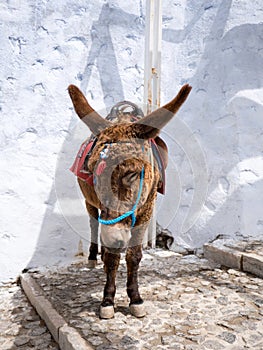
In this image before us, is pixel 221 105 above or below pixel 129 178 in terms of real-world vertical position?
above

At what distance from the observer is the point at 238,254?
407 centimetres

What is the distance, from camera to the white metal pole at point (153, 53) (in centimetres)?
449

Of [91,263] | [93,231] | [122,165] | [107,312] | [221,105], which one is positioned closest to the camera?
[122,165]

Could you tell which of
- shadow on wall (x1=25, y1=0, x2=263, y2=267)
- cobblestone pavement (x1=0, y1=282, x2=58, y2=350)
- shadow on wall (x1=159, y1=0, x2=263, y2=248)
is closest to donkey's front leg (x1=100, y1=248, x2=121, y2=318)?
cobblestone pavement (x1=0, y1=282, x2=58, y2=350)

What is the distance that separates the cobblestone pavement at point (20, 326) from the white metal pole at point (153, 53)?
6.26ft

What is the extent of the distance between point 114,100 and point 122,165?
272cm

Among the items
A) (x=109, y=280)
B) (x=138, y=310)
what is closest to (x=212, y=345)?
(x=138, y=310)

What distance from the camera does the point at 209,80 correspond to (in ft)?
16.5

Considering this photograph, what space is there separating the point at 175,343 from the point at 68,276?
1.66m

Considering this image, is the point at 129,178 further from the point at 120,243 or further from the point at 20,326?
the point at 20,326

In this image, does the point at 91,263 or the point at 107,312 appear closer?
the point at 107,312

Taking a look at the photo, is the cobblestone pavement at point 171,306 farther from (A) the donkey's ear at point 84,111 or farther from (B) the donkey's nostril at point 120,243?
(A) the donkey's ear at point 84,111

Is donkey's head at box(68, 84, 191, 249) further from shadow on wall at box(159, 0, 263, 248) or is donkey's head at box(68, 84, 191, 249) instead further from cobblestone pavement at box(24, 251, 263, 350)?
shadow on wall at box(159, 0, 263, 248)

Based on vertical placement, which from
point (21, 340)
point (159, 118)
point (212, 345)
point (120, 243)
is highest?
point (159, 118)
